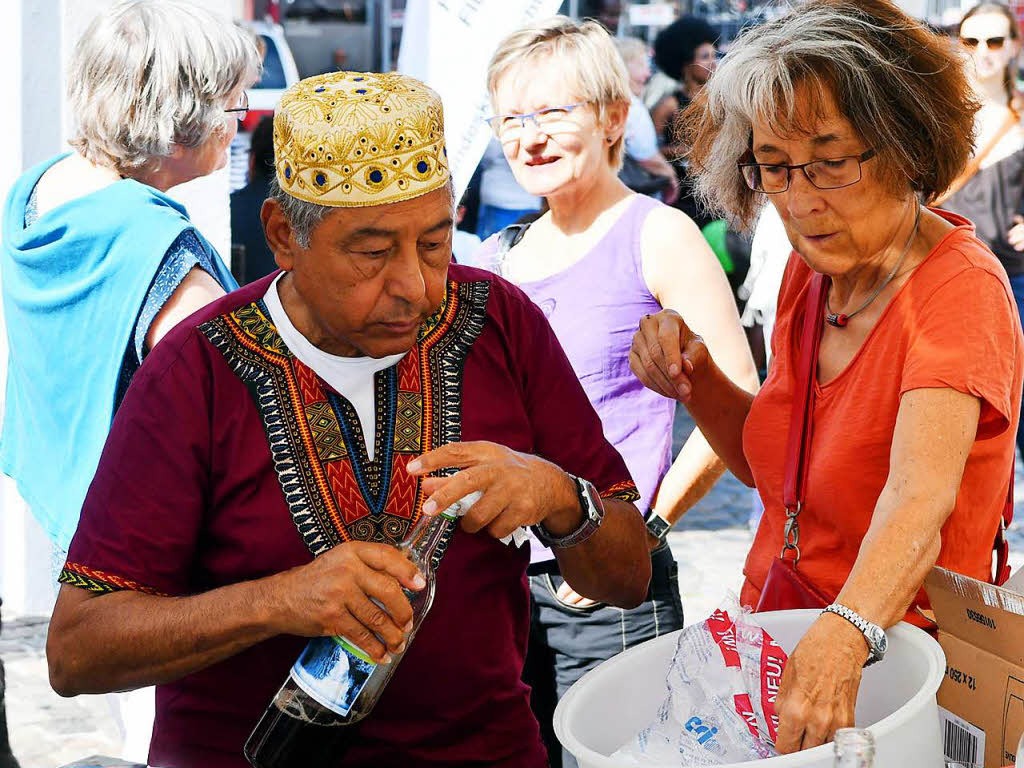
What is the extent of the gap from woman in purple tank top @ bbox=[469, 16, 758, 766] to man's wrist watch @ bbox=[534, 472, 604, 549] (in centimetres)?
80

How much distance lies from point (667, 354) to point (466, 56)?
5.95 feet

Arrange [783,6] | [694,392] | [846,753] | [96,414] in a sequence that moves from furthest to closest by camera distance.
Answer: [96,414]
[694,392]
[783,6]
[846,753]

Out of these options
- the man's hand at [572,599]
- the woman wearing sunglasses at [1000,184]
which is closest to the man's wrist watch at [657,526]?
the man's hand at [572,599]

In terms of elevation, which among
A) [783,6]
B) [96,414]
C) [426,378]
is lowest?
[96,414]

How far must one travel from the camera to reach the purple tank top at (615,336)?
275 cm

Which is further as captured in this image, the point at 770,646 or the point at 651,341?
the point at 651,341

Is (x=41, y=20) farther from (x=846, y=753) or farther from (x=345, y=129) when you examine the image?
(x=846, y=753)

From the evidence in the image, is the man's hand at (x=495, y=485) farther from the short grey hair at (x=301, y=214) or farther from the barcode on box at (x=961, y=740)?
the barcode on box at (x=961, y=740)

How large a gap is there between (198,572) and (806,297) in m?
1.11

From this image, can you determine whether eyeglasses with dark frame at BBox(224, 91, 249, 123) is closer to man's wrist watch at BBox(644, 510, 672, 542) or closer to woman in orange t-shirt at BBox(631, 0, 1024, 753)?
woman in orange t-shirt at BBox(631, 0, 1024, 753)

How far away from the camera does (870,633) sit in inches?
61.5

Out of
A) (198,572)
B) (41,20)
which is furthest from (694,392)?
(41,20)

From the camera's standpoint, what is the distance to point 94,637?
5.43 ft

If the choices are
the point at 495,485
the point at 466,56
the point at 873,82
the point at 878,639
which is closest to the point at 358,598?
the point at 495,485
